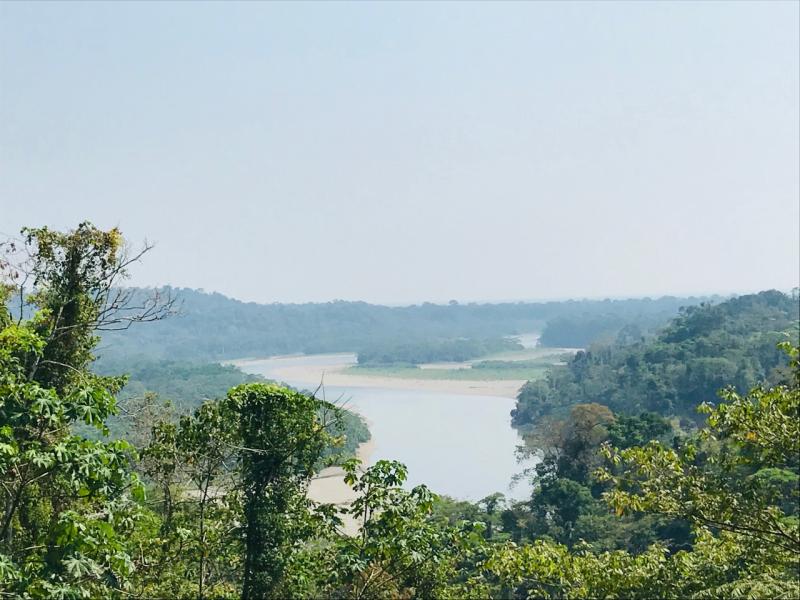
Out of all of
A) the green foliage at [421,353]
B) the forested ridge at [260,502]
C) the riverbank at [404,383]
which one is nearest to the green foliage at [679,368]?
the riverbank at [404,383]

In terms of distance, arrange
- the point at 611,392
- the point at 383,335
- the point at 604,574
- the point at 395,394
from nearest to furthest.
→ 1. the point at 604,574
2. the point at 611,392
3. the point at 395,394
4. the point at 383,335

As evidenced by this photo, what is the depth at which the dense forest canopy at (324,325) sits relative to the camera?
14388 cm

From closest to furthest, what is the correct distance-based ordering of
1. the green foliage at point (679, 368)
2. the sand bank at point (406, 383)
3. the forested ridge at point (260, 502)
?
the forested ridge at point (260, 502) → the green foliage at point (679, 368) → the sand bank at point (406, 383)

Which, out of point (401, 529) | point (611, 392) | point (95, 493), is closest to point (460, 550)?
point (401, 529)

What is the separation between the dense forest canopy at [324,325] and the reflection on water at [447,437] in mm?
51664

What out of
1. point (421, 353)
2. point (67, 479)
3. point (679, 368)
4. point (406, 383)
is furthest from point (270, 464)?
point (421, 353)

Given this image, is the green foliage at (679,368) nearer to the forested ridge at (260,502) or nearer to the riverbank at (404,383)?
the riverbank at (404,383)

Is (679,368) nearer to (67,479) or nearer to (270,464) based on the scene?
(270,464)

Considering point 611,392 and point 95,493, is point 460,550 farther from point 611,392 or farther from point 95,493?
point 611,392

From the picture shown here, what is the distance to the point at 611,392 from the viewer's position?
5291 cm

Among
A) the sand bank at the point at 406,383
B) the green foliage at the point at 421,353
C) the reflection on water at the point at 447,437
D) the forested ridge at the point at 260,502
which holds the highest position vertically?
the forested ridge at the point at 260,502

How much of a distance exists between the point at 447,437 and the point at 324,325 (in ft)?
405

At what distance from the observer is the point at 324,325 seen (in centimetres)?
17150

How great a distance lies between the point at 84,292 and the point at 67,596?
231 inches
